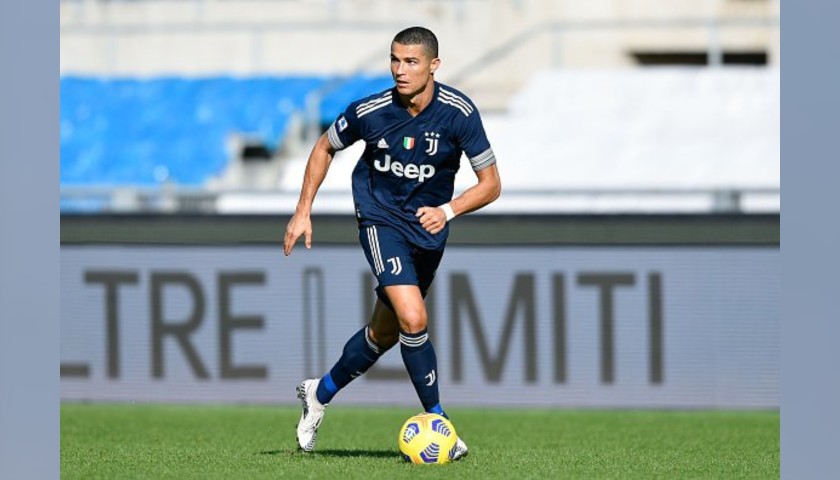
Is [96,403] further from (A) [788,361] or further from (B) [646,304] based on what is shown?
(A) [788,361]

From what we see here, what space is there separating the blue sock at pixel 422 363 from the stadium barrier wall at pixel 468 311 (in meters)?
4.91

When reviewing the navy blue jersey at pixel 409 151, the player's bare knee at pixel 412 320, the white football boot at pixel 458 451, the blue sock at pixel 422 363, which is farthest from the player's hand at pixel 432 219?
the white football boot at pixel 458 451

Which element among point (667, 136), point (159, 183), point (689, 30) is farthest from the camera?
point (689, 30)

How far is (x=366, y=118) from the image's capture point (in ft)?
25.7

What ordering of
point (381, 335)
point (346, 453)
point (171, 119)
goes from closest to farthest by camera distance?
point (381, 335), point (346, 453), point (171, 119)

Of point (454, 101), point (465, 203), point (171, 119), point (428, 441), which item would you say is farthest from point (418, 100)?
point (171, 119)

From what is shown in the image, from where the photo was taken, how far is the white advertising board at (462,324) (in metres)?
12.6

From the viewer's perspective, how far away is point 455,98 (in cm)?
785

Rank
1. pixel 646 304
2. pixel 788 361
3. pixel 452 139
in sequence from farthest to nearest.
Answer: pixel 646 304, pixel 452 139, pixel 788 361

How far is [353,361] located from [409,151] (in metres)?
1.19

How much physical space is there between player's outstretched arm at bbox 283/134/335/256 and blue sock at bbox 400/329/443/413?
0.70 metres

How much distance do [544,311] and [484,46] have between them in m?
8.93

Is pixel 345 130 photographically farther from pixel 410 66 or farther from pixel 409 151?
pixel 410 66

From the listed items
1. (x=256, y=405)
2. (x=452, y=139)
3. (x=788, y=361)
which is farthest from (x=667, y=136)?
(x=788, y=361)
